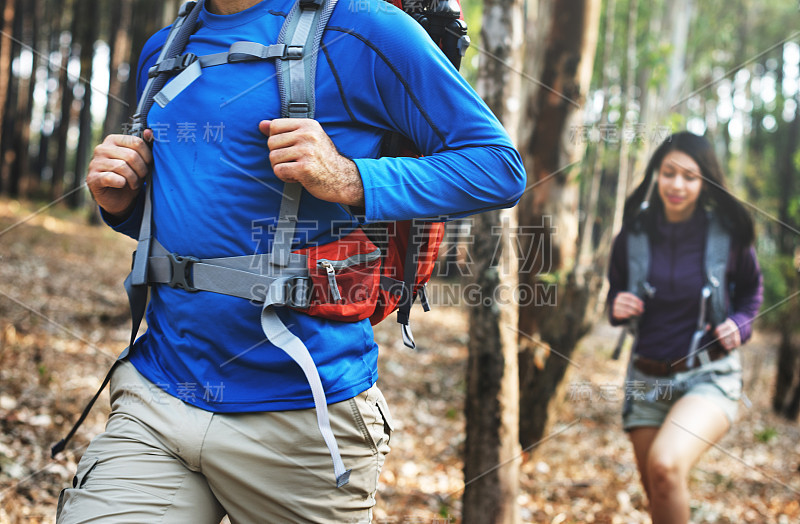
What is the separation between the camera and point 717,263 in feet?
13.2

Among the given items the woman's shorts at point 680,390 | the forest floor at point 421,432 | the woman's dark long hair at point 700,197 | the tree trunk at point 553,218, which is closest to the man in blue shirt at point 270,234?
the forest floor at point 421,432

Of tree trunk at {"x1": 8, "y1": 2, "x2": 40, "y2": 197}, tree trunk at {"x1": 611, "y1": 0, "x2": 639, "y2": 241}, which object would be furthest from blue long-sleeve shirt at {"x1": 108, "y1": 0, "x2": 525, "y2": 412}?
tree trunk at {"x1": 8, "y1": 2, "x2": 40, "y2": 197}

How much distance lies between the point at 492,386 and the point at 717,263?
1.60 m

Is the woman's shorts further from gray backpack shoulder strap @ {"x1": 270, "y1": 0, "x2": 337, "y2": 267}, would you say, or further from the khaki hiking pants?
gray backpack shoulder strap @ {"x1": 270, "y1": 0, "x2": 337, "y2": 267}

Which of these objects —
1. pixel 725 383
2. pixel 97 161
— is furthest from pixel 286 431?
pixel 725 383

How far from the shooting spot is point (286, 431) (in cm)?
168

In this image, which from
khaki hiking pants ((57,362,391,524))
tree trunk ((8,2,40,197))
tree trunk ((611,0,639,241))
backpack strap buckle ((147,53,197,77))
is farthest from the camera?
tree trunk ((8,2,40,197))

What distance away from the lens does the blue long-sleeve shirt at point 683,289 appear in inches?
157

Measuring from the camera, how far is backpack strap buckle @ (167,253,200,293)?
174cm

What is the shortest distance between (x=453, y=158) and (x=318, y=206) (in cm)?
38

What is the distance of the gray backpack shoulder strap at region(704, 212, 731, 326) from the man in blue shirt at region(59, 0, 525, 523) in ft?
8.86

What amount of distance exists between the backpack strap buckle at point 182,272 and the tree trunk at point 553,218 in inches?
171

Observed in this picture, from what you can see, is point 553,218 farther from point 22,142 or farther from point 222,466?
point 22,142

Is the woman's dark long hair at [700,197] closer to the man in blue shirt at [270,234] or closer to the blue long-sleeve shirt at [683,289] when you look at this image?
the blue long-sleeve shirt at [683,289]
